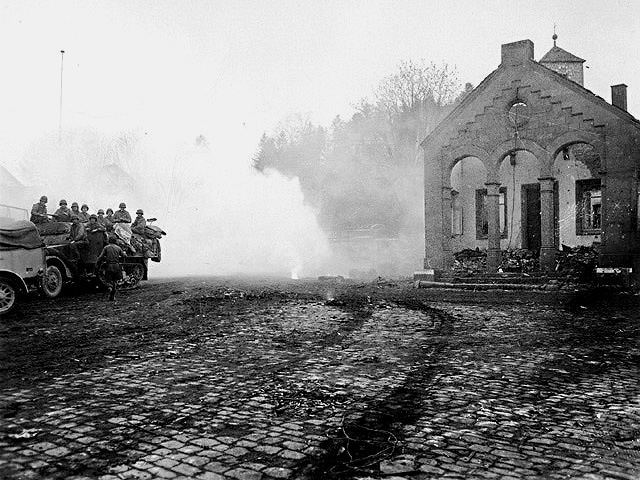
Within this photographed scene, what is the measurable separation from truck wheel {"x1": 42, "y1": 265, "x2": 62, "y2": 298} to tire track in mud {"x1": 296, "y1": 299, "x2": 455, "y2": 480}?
12.7 meters

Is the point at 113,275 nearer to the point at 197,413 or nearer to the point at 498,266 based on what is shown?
the point at 197,413

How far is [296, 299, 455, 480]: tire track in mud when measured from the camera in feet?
13.7

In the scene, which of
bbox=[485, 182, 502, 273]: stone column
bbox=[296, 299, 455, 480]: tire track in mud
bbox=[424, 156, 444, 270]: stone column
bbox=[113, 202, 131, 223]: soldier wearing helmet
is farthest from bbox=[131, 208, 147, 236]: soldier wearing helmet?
bbox=[296, 299, 455, 480]: tire track in mud

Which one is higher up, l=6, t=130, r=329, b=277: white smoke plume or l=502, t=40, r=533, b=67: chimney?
l=502, t=40, r=533, b=67: chimney

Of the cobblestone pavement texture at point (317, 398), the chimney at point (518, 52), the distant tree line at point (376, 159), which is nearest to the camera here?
the cobblestone pavement texture at point (317, 398)

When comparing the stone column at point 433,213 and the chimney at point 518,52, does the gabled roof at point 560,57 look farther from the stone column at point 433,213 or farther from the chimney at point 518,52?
the stone column at point 433,213

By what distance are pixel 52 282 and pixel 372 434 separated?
574 inches

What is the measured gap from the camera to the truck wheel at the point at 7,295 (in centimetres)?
1270

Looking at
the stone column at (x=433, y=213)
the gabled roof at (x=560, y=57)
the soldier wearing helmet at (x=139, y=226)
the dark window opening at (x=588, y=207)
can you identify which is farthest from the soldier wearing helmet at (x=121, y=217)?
the gabled roof at (x=560, y=57)

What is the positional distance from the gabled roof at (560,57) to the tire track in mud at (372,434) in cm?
3057

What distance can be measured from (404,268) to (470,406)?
25840mm

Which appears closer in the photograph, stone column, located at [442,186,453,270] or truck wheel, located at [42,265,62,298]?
truck wheel, located at [42,265,62,298]

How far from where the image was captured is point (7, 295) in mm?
12797

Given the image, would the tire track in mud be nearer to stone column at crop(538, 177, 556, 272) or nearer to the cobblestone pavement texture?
the cobblestone pavement texture
